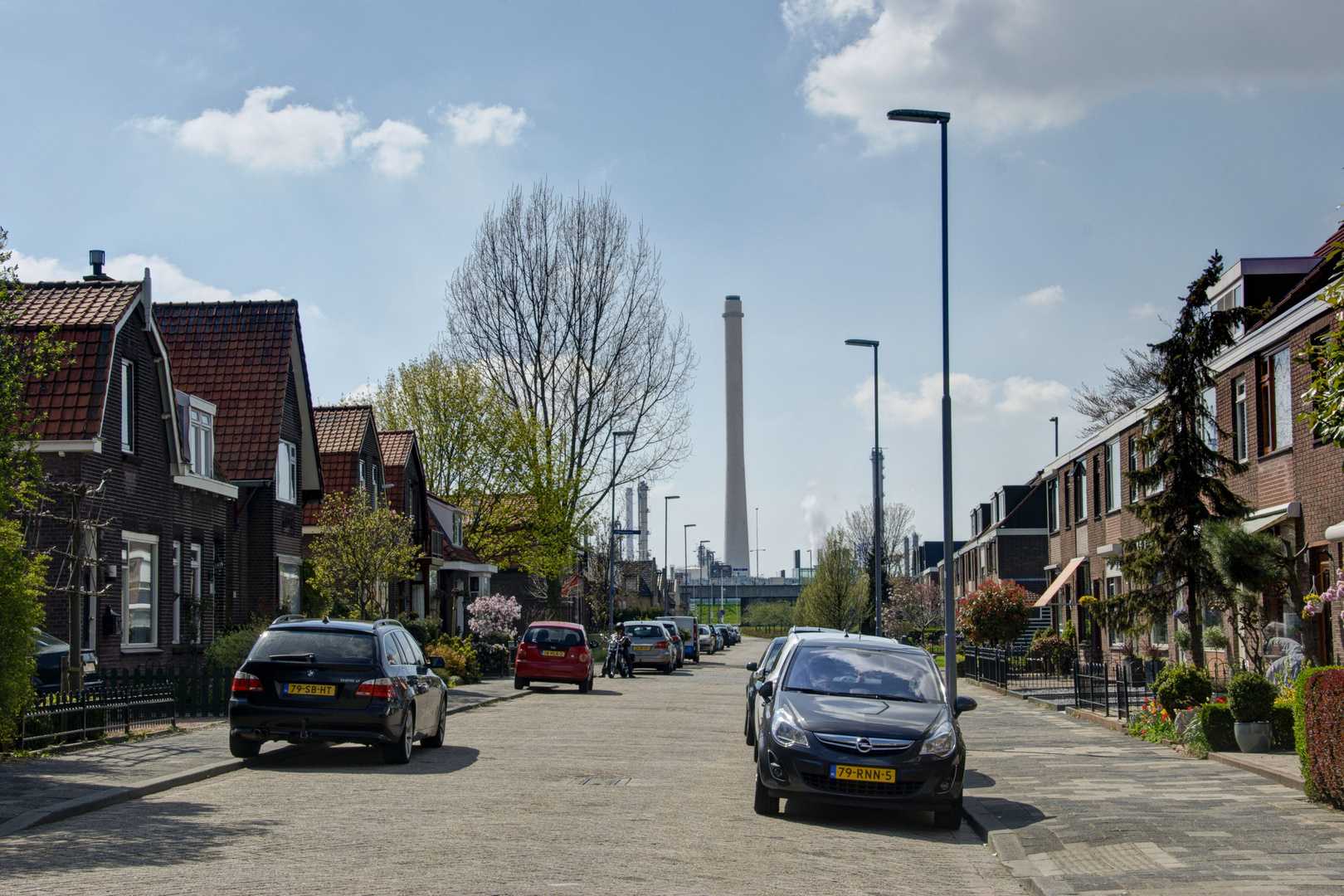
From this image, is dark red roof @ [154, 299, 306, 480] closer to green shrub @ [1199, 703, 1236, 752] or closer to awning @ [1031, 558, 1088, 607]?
green shrub @ [1199, 703, 1236, 752]

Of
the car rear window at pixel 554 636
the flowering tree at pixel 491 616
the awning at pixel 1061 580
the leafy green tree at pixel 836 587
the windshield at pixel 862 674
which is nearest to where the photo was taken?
the windshield at pixel 862 674

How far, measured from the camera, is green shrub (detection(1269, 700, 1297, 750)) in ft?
48.8

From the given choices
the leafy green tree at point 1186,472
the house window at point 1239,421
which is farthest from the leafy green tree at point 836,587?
the leafy green tree at point 1186,472

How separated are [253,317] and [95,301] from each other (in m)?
8.46

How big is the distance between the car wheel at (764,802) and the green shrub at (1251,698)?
7029 mm

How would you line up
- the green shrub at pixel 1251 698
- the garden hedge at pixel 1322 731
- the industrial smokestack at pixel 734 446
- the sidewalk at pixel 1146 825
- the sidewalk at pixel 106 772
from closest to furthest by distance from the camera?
the sidewalk at pixel 1146 825
the sidewalk at pixel 106 772
the garden hedge at pixel 1322 731
the green shrub at pixel 1251 698
the industrial smokestack at pixel 734 446

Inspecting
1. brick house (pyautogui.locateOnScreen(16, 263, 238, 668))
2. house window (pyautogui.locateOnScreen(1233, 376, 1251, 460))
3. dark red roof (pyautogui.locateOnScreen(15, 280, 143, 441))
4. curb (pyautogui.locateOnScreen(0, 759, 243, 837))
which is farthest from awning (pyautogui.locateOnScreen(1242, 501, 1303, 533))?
dark red roof (pyautogui.locateOnScreen(15, 280, 143, 441))

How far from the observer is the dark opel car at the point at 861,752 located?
34.5 ft

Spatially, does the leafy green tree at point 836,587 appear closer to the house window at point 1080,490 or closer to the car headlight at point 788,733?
the house window at point 1080,490

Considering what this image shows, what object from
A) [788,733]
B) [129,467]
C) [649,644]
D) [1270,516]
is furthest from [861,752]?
[649,644]

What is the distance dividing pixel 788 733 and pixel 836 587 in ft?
193

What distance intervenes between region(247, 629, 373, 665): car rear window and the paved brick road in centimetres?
116

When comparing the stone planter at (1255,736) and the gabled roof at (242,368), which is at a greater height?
the gabled roof at (242,368)

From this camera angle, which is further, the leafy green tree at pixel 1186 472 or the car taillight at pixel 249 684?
the leafy green tree at pixel 1186 472
